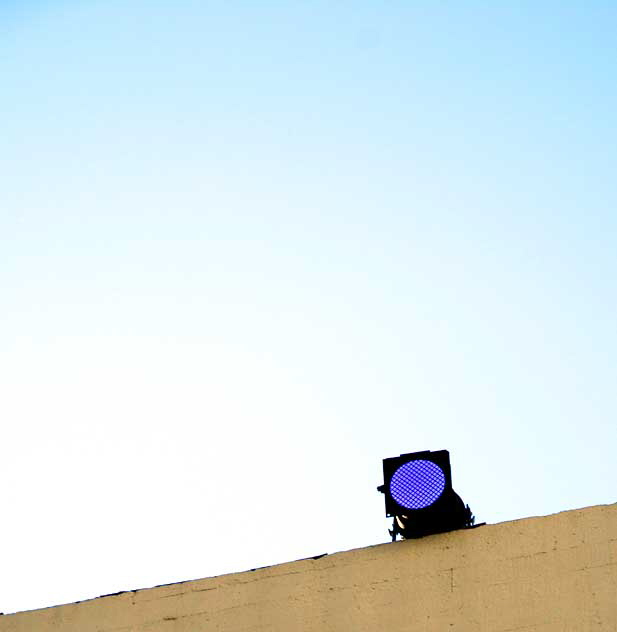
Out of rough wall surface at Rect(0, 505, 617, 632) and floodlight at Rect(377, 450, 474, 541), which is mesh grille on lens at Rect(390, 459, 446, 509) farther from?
rough wall surface at Rect(0, 505, 617, 632)

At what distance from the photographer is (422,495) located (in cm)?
497

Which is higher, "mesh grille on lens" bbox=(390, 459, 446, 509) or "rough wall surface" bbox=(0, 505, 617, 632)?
"mesh grille on lens" bbox=(390, 459, 446, 509)

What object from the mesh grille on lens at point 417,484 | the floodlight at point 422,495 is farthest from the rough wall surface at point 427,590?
the mesh grille on lens at point 417,484

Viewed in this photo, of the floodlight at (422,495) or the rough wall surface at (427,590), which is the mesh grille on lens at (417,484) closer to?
the floodlight at (422,495)

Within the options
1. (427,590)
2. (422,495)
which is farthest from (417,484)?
(427,590)

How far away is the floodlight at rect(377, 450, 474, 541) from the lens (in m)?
4.93

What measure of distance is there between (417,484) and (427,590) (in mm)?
481

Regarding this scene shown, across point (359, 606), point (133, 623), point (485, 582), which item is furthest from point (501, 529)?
point (133, 623)

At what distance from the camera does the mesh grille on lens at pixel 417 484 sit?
494cm

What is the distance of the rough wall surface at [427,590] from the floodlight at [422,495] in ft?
0.25

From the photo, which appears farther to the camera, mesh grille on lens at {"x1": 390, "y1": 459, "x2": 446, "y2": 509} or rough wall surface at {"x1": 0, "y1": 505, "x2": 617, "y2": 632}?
mesh grille on lens at {"x1": 390, "y1": 459, "x2": 446, "y2": 509}

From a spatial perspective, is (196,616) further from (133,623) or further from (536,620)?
(536,620)

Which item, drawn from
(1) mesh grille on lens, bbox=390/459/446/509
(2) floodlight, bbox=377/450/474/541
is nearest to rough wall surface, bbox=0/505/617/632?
(2) floodlight, bbox=377/450/474/541

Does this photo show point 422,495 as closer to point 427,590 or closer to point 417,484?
point 417,484
